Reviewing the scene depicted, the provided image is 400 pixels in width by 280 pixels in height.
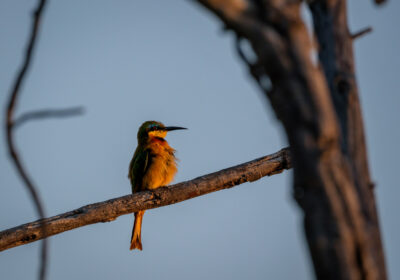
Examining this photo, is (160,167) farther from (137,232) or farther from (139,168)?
(137,232)

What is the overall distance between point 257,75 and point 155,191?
9.42 feet

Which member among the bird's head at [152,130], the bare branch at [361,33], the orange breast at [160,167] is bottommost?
the bare branch at [361,33]

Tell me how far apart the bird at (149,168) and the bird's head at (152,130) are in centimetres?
9

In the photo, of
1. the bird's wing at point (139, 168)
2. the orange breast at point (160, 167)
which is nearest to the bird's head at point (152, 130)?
the orange breast at point (160, 167)

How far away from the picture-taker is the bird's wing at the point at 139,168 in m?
6.27

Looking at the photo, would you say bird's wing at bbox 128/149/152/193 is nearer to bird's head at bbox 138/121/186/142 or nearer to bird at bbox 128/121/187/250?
bird at bbox 128/121/187/250

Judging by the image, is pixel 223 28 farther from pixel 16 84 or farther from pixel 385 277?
pixel 385 277

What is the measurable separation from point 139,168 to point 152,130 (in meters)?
1.02

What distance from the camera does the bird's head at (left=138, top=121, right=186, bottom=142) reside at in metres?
7.12

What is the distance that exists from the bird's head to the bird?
0.31 ft

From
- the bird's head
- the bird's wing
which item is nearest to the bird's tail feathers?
the bird's wing

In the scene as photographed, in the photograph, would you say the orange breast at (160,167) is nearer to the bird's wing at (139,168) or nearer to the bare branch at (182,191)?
the bird's wing at (139,168)

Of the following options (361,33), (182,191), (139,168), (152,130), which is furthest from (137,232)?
(361,33)

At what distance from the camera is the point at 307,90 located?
167 centimetres
